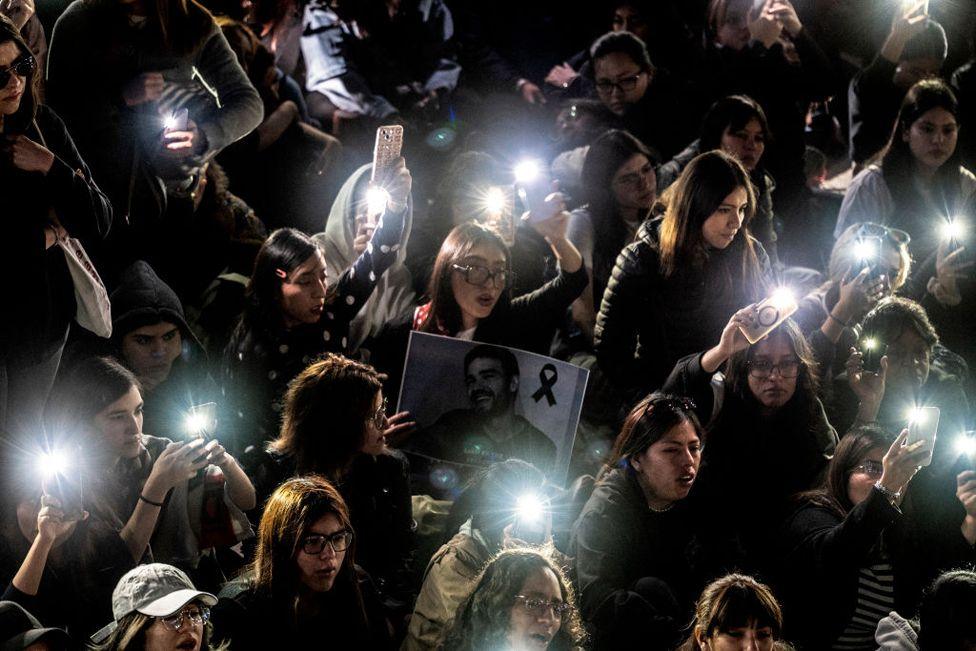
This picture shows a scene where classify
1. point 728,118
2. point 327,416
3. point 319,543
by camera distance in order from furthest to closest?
point 728,118 < point 327,416 < point 319,543

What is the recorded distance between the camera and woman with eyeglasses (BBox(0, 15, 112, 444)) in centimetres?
461

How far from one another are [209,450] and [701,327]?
2.05 m

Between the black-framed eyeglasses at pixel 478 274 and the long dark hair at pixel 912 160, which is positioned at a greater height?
the long dark hair at pixel 912 160

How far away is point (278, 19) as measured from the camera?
23.5ft

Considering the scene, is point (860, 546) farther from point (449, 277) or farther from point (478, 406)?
point (449, 277)

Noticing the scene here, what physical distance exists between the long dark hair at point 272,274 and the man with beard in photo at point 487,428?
0.74 meters

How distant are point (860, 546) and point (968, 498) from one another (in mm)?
688

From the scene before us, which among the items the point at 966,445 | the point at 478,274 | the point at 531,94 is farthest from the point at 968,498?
the point at 531,94

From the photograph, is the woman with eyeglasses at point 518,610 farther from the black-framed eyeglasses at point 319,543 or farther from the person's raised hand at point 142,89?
the person's raised hand at point 142,89

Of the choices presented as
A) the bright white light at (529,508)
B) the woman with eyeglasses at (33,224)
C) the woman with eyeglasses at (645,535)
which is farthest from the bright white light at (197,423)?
the woman with eyeglasses at (645,535)

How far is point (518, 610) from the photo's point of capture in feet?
15.4

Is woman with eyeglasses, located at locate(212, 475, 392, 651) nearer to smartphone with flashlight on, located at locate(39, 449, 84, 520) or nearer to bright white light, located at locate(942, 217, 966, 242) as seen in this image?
smartphone with flashlight on, located at locate(39, 449, 84, 520)

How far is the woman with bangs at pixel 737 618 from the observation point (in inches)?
188

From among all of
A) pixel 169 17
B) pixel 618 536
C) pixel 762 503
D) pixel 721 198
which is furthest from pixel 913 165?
pixel 169 17
